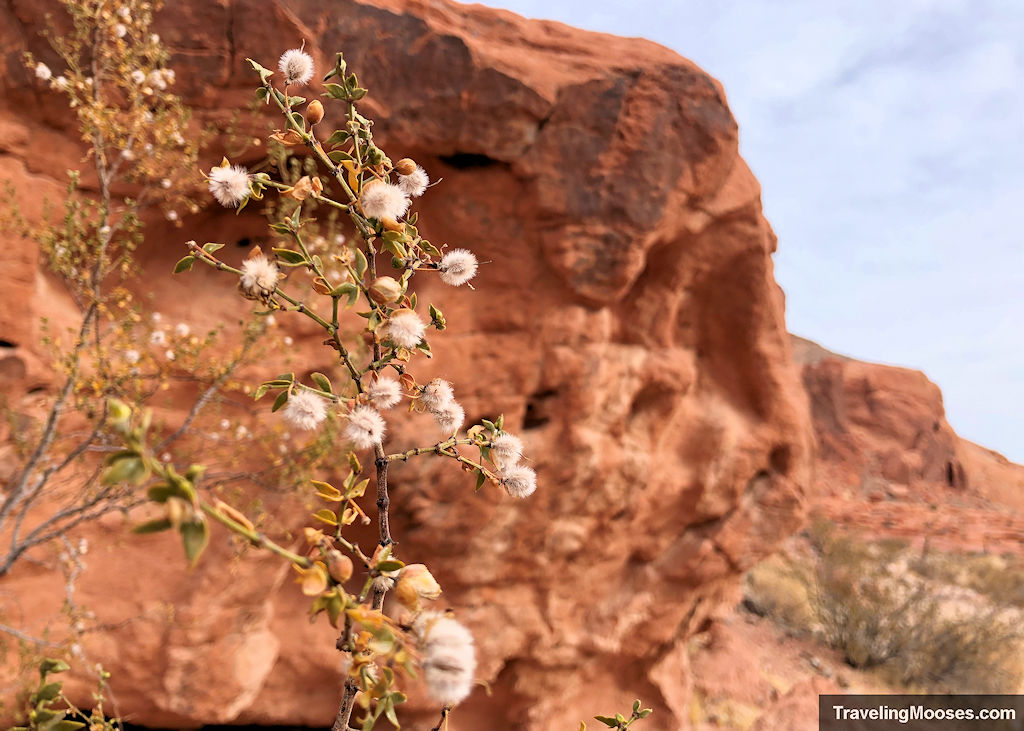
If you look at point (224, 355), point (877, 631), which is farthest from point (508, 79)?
point (877, 631)

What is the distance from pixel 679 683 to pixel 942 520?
10.8m

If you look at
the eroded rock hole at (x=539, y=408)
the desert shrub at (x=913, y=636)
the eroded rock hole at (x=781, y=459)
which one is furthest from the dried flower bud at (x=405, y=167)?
the desert shrub at (x=913, y=636)

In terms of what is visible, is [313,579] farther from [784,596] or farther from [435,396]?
[784,596]

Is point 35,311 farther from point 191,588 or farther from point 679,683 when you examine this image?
point 679,683

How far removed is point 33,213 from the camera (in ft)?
9.48

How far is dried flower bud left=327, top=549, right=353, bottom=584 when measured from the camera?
646mm

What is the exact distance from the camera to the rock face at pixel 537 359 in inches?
125

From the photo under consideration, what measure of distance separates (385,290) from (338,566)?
1.24 feet

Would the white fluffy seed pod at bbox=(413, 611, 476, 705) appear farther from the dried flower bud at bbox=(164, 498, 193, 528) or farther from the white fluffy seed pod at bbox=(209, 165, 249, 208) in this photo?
the white fluffy seed pod at bbox=(209, 165, 249, 208)

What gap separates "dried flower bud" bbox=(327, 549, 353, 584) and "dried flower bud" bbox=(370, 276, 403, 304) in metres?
0.36

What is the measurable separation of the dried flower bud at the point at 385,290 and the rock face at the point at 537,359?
2665mm

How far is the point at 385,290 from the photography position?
0.85 meters

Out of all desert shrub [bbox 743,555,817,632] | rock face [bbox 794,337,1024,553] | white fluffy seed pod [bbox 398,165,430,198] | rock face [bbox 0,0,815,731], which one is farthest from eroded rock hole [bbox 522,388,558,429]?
rock face [bbox 794,337,1024,553]

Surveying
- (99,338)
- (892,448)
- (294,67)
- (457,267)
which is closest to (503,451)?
(457,267)
